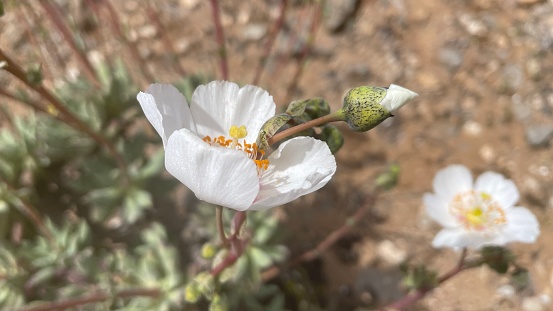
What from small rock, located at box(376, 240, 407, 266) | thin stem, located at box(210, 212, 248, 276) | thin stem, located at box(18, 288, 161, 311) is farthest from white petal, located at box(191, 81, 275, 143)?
small rock, located at box(376, 240, 407, 266)

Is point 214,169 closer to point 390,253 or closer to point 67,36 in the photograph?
point 67,36

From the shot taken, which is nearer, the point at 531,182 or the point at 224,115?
the point at 224,115

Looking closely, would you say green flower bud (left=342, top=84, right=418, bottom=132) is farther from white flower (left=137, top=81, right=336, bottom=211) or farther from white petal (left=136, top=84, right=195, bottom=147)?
white petal (left=136, top=84, right=195, bottom=147)

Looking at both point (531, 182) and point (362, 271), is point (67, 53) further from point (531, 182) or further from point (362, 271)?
point (531, 182)

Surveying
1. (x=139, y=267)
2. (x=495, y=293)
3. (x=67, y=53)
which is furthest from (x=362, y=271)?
(x=67, y=53)

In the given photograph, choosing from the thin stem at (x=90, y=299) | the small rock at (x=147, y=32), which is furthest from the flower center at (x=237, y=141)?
the small rock at (x=147, y=32)
